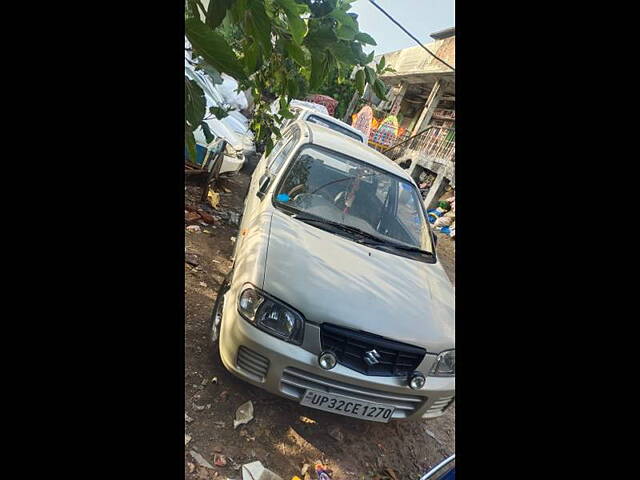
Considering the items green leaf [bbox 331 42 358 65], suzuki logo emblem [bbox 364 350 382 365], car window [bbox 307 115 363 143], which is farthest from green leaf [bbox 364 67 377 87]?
car window [bbox 307 115 363 143]

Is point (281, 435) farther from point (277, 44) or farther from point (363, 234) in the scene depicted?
point (277, 44)

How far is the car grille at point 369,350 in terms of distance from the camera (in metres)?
2.11

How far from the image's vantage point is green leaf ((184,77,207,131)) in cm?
92

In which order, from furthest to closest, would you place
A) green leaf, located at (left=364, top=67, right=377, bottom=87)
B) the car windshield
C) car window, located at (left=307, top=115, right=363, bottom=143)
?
1. car window, located at (left=307, top=115, right=363, bottom=143)
2. the car windshield
3. green leaf, located at (left=364, top=67, right=377, bottom=87)

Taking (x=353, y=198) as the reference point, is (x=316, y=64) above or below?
above

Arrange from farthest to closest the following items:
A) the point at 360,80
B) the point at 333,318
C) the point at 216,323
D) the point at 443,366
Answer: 1. the point at 216,323
2. the point at 443,366
3. the point at 333,318
4. the point at 360,80

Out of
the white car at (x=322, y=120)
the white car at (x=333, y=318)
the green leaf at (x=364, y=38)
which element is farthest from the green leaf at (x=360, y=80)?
the white car at (x=322, y=120)

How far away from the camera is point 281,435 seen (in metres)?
2.30

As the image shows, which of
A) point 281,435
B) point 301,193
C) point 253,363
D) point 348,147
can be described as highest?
point 348,147

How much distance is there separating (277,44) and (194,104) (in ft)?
1.68

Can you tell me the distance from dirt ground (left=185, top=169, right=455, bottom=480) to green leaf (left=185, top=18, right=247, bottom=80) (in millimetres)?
A: 1997

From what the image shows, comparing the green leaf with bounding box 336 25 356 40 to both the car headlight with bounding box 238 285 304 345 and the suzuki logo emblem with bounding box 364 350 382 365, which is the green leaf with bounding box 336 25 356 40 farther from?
the suzuki logo emblem with bounding box 364 350 382 365

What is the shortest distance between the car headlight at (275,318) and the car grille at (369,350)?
0.49 feet

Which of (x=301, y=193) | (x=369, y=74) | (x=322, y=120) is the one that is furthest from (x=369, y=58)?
(x=322, y=120)
